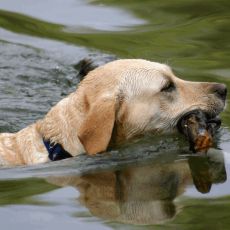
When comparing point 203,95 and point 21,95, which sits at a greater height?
point 203,95

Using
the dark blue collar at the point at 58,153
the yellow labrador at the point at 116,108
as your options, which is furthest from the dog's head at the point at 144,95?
the dark blue collar at the point at 58,153

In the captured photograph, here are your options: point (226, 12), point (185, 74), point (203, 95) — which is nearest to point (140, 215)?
point (203, 95)

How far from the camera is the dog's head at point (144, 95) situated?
7.04m

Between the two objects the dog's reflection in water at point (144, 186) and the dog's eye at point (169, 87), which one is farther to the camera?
the dog's eye at point (169, 87)

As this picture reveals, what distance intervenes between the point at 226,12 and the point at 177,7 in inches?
28.7

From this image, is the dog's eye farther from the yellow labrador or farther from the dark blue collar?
the dark blue collar

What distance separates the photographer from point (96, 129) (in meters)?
6.67

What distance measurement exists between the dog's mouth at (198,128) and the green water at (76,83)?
123 mm

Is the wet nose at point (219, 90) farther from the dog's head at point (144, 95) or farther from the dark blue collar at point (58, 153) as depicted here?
the dark blue collar at point (58, 153)

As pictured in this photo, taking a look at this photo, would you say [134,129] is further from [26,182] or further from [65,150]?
[26,182]

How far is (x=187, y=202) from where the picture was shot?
5797 millimetres

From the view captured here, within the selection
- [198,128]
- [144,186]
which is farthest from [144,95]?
[144,186]

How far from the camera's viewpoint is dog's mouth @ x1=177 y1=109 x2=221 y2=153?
7094 millimetres

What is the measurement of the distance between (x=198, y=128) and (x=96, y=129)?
948mm
